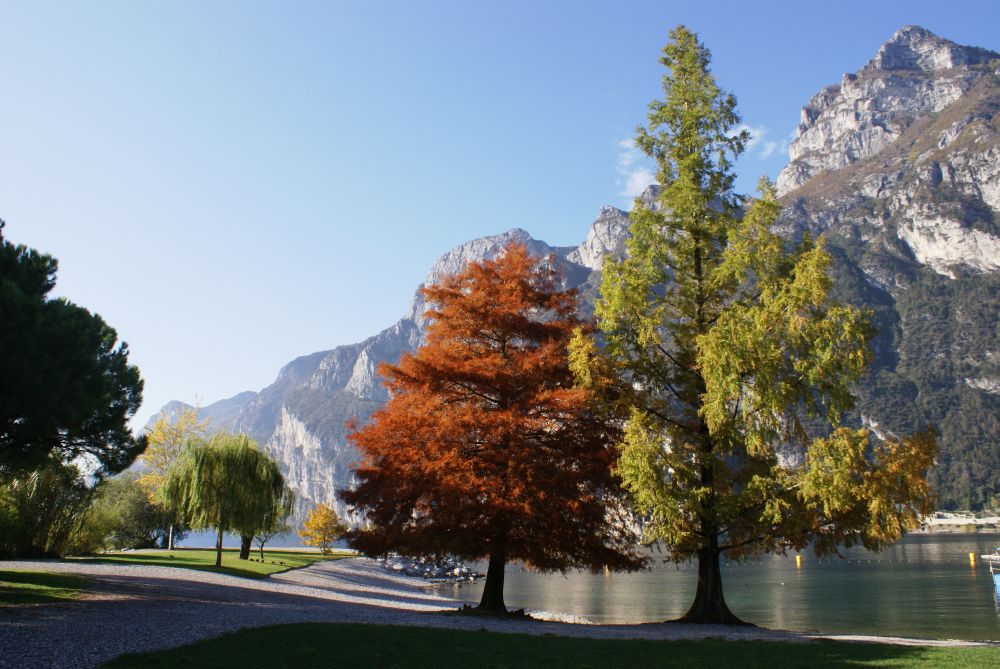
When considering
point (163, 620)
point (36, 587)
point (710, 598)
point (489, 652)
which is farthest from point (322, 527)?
point (489, 652)

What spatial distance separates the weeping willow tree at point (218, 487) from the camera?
106ft

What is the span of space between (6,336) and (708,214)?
1659 centimetres

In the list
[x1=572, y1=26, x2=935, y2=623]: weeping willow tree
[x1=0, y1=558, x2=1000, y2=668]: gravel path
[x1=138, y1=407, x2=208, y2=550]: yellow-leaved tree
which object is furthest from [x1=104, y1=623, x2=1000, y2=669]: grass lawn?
[x1=138, y1=407, x2=208, y2=550]: yellow-leaved tree

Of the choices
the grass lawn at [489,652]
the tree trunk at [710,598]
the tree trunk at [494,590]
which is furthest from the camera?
the tree trunk at [494,590]

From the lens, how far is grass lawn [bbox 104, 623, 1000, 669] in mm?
9570

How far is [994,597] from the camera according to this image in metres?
39.2

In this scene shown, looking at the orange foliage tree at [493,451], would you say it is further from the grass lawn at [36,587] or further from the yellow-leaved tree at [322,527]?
the yellow-leaved tree at [322,527]

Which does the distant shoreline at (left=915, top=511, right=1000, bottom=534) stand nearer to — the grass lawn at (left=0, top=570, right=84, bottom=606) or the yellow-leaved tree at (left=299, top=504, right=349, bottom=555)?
the yellow-leaved tree at (left=299, top=504, right=349, bottom=555)

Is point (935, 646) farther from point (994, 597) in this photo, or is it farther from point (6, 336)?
point (994, 597)

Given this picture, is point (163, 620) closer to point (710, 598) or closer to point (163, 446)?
point (710, 598)

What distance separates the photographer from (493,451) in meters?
17.5

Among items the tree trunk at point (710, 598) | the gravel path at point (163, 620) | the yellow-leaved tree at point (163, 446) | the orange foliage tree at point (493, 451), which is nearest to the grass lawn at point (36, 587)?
the gravel path at point (163, 620)

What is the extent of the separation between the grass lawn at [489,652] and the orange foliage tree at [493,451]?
4004mm

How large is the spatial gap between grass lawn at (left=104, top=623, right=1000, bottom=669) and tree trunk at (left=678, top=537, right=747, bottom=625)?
4302mm
